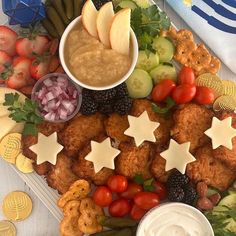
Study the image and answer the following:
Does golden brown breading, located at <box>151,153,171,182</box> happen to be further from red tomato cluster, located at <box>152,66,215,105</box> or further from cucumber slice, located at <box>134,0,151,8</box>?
cucumber slice, located at <box>134,0,151,8</box>

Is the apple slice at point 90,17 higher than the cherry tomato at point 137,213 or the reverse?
higher

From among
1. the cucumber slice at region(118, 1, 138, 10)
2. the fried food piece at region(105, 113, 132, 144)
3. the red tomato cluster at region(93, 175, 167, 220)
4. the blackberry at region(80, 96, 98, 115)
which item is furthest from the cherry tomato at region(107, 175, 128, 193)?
the cucumber slice at region(118, 1, 138, 10)

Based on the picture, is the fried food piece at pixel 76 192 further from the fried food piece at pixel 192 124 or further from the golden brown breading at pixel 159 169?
the fried food piece at pixel 192 124

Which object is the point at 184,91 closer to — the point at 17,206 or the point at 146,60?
the point at 146,60

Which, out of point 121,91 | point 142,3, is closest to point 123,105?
point 121,91

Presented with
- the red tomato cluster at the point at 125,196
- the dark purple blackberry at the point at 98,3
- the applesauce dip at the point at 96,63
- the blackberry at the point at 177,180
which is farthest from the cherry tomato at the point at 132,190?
the dark purple blackberry at the point at 98,3
